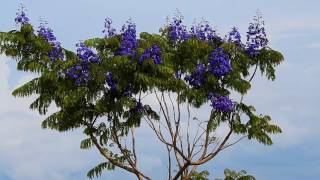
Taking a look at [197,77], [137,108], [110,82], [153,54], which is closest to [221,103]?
[197,77]

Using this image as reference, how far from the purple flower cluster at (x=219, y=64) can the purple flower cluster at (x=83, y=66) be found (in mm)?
3650

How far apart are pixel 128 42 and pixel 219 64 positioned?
121 inches

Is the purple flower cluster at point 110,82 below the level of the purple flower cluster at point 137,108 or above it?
above

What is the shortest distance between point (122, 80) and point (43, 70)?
249 centimetres

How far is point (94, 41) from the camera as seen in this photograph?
27953 millimetres

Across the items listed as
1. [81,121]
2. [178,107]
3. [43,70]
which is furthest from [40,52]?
[178,107]

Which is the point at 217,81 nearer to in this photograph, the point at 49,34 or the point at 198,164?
the point at 198,164

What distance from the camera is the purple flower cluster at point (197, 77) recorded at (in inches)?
1128

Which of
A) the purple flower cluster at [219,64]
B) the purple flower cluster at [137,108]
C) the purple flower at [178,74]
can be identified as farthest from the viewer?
the purple flower at [178,74]

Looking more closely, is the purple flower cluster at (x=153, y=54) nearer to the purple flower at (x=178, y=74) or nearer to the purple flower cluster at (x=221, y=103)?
the purple flower at (x=178, y=74)

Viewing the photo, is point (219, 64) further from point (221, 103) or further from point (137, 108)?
point (137, 108)

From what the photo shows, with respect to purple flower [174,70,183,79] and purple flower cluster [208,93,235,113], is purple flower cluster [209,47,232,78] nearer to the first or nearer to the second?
purple flower cluster [208,93,235,113]

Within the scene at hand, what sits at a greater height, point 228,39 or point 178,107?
point 228,39

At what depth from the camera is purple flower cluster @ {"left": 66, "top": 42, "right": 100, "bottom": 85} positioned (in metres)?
27.6
